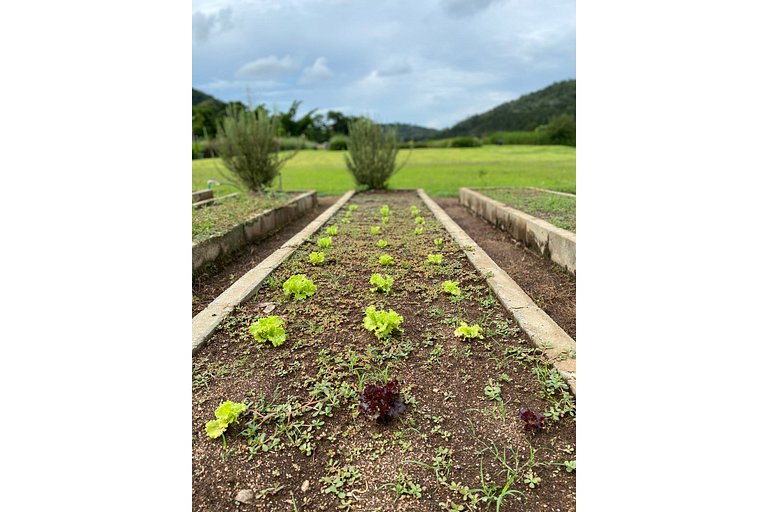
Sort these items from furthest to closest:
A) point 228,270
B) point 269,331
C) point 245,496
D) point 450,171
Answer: point 450,171 < point 228,270 < point 269,331 < point 245,496

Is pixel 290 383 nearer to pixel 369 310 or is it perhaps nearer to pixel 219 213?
pixel 369 310

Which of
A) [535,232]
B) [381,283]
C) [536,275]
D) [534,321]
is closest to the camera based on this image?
[534,321]

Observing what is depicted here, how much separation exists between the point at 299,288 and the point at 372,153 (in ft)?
25.9

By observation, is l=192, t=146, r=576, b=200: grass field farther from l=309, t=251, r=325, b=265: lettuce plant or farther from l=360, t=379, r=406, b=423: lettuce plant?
l=360, t=379, r=406, b=423: lettuce plant

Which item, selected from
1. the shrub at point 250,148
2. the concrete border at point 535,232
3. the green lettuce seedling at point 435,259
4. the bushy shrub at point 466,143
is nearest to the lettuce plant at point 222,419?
the green lettuce seedling at point 435,259

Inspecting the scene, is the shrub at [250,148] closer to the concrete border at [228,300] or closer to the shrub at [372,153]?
the shrub at [372,153]

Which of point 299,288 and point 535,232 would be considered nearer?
point 299,288

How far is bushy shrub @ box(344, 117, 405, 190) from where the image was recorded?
10.1 meters

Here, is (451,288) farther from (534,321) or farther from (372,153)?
(372,153)

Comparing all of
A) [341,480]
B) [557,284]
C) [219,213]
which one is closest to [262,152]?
[219,213]

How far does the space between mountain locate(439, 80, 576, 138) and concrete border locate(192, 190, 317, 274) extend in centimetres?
2094

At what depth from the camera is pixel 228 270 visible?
402cm

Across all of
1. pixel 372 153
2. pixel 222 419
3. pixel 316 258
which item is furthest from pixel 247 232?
pixel 372 153

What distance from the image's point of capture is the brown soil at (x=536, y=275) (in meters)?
2.93
